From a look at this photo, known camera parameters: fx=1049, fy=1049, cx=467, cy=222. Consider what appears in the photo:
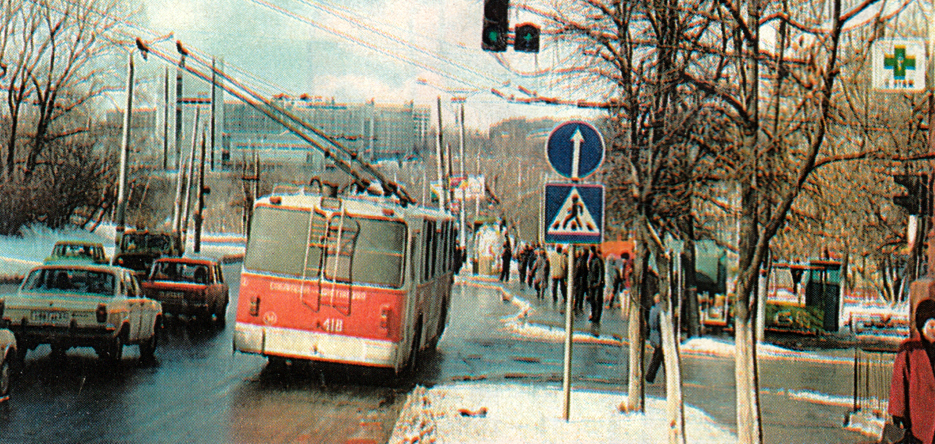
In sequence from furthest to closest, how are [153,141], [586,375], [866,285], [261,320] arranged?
[153,141], [866,285], [586,375], [261,320]

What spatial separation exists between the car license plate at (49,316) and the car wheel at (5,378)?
105 inches

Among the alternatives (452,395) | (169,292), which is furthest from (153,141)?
(452,395)

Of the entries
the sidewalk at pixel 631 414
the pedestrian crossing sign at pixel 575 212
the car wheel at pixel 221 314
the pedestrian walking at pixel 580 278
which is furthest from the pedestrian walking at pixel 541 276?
the pedestrian crossing sign at pixel 575 212

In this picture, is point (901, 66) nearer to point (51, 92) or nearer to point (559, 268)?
point (559, 268)

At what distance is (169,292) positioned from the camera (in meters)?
20.6

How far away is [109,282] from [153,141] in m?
53.1

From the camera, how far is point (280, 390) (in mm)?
12734

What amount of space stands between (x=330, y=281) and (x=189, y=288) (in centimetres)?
793

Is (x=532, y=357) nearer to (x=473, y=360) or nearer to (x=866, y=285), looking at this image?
(x=473, y=360)

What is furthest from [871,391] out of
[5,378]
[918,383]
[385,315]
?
[5,378]

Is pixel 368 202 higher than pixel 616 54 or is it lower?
lower

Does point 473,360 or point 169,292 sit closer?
point 473,360

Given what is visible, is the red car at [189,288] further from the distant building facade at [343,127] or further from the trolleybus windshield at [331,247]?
the trolleybus windshield at [331,247]

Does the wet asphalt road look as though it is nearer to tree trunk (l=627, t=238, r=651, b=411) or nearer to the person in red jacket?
tree trunk (l=627, t=238, r=651, b=411)
